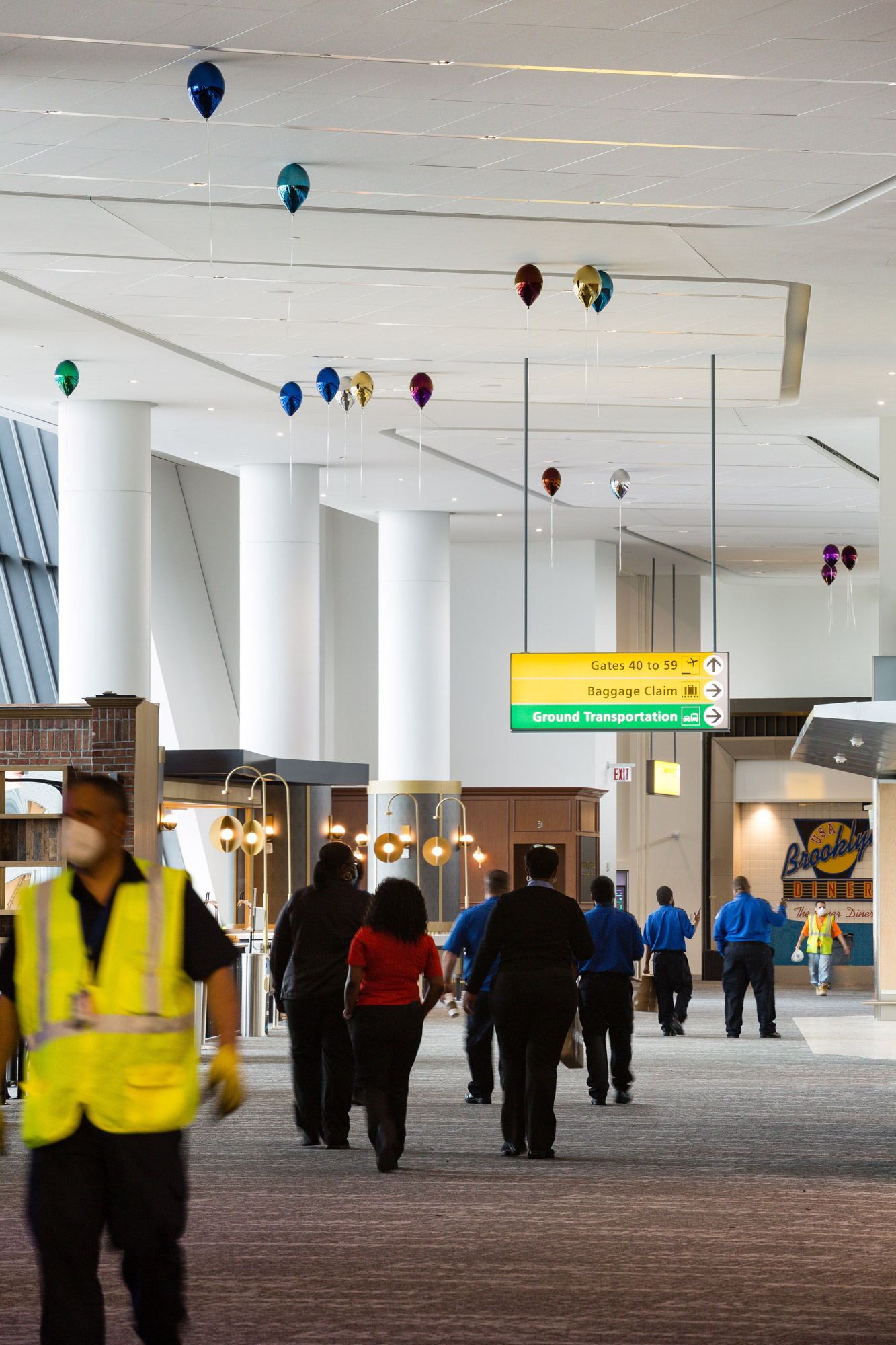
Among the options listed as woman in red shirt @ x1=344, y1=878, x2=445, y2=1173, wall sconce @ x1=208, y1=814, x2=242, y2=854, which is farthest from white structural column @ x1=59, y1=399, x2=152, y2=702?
woman in red shirt @ x1=344, y1=878, x2=445, y2=1173

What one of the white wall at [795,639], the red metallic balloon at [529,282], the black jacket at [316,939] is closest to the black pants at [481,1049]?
the black jacket at [316,939]

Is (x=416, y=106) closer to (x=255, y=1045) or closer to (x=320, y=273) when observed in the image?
(x=320, y=273)

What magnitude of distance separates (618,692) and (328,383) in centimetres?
349

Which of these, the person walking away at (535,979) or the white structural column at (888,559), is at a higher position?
the white structural column at (888,559)

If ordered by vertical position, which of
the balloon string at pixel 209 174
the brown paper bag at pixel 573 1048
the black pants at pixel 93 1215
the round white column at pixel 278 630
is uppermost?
the balloon string at pixel 209 174

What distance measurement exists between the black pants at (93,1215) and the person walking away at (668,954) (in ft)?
40.1

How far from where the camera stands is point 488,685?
86.1ft

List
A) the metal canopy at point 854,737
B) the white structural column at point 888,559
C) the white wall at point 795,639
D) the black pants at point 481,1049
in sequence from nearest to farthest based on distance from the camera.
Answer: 1. the black pants at point 481,1049
2. the metal canopy at point 854,737
3. the white structural column at point 888,559
4. the white wall at point 795,639

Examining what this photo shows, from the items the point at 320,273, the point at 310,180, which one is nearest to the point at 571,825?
the point at 320,273

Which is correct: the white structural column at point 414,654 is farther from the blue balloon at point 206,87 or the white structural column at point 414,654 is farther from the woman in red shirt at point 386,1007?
the woman in red shirt at point 386,1007

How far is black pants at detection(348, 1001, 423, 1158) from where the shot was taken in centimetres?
783

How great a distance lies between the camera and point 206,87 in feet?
28.4

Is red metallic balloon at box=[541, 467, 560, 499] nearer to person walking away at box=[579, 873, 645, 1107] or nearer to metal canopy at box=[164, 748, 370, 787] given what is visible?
metal canopy at box=[164, 748, 370, 787]

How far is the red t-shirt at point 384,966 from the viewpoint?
792cm
